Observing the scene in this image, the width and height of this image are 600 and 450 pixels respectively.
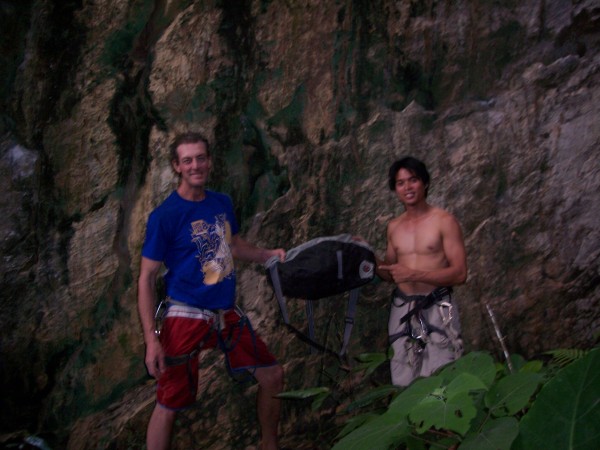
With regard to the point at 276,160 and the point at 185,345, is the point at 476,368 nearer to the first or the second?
the point at 185,345

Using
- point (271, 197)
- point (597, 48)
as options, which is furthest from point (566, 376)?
point (597, 48)

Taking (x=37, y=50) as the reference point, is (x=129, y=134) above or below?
below

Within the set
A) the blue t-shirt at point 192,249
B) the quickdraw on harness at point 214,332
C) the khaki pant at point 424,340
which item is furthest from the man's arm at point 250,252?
the khaki pant at point 424,340

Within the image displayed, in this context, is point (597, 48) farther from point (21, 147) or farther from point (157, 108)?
point (21, 147)

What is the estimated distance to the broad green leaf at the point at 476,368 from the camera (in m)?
1.76

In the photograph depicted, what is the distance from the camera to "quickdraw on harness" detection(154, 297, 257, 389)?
139 inches

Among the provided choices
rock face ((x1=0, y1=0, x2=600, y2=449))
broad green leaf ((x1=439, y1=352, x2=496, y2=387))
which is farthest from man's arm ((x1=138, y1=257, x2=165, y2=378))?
broad green leaf ((x1=439, y1=352, x2=496, y2=387))

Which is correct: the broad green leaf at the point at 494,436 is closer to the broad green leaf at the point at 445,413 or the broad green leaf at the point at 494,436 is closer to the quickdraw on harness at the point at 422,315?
the broad green leaf at the point at 445,413

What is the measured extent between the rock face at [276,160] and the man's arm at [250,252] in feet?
0.56

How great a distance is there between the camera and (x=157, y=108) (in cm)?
389

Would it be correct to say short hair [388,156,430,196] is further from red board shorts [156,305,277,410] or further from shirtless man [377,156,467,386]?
red board shorts [156,305,277,410]

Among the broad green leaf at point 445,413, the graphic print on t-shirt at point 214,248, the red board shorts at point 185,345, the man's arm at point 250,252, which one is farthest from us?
the man's arm at point 250,252

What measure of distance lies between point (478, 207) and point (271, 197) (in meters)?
1.69

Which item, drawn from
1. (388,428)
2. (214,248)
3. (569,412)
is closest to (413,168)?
(214,248)
